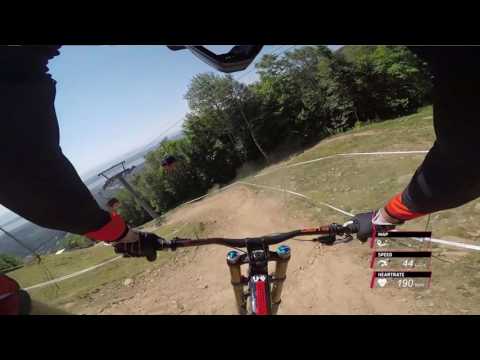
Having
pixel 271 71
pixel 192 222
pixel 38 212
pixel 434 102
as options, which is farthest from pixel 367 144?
pixel 38 212

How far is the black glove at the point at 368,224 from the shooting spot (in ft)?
5.12

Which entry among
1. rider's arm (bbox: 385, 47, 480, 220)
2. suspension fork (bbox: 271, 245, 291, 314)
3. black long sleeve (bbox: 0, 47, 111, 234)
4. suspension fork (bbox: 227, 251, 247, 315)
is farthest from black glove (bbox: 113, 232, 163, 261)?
rider's arm (bbox: 385, 47, 480, 220)

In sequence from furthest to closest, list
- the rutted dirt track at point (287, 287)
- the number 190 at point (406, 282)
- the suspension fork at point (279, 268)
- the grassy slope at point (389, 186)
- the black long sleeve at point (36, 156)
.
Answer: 1. the rutted dirt track at point (287, 287)
2. the grassy slope at point (389, 186)
3. the number 190 at point (406, 282)
4. the suspension fork at point (279, 268)
5. the black long sleeve at point (36, 156)

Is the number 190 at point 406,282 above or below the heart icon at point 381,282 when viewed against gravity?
above

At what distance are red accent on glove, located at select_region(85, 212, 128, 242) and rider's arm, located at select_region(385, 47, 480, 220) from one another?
1.65 m

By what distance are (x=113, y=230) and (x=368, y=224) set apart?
1516 millimetres

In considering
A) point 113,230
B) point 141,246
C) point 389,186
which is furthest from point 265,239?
point 389,186

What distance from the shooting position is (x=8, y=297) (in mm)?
1143

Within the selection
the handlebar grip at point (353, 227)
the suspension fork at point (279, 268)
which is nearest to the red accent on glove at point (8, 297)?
→ the suspension fork at point (279, 268)

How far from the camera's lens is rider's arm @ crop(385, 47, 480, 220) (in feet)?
3.92

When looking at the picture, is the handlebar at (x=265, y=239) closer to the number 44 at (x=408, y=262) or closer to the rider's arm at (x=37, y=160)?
the rider's arm at (x=37, y=160)

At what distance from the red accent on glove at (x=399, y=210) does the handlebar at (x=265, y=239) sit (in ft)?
0.77

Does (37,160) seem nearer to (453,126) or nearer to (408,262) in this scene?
(453,126)
